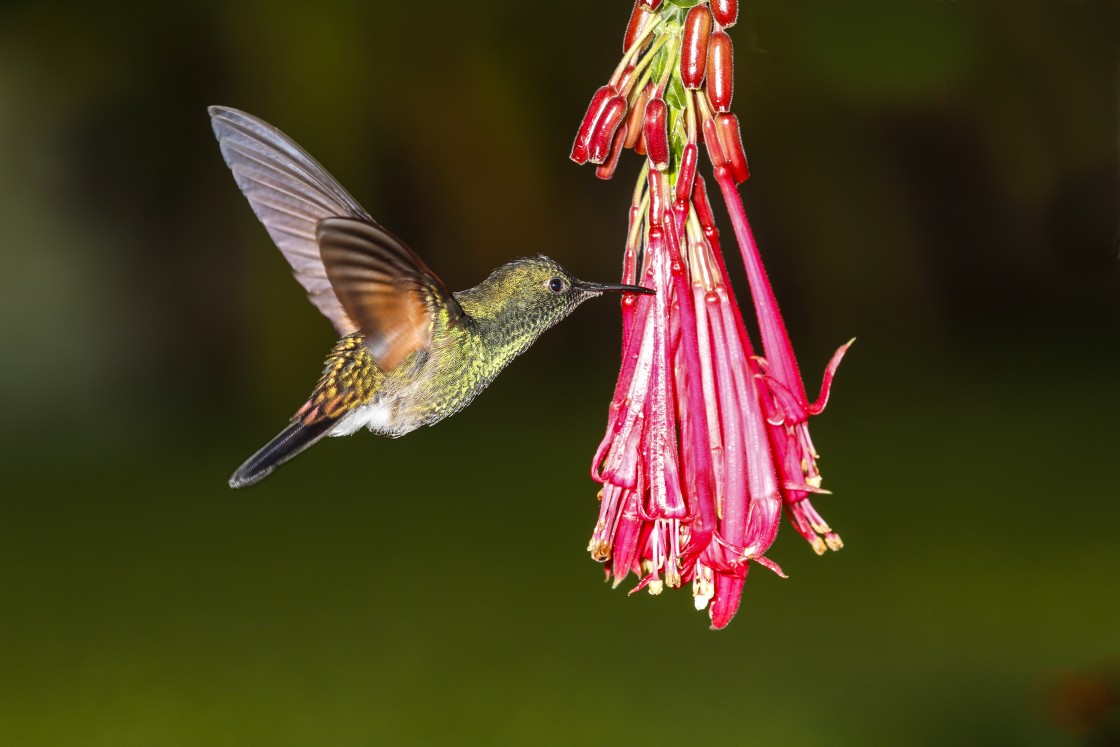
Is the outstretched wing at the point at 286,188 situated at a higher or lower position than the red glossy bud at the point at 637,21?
lower

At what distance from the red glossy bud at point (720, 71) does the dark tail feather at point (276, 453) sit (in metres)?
0.39

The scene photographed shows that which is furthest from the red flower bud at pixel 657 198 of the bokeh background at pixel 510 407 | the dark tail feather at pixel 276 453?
the bokeh background at pixel 510 407

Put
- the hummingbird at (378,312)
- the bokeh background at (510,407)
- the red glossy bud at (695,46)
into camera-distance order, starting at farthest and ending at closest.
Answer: the bokeh background at (510,407) < the hummingbird at (378,312) < the red glossy bud at (695,46)

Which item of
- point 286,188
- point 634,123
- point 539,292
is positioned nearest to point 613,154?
point 634,123

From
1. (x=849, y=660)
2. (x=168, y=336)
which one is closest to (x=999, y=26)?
(x=849, y=660)

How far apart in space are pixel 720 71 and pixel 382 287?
274 millimetres

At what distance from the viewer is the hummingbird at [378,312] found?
2.73 feet

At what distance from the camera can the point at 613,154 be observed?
76cm

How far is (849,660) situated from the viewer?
319 cm

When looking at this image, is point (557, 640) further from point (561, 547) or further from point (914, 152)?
point (914, 152)

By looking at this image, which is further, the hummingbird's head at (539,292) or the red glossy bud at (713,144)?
the hummingbird's head at (539,292)

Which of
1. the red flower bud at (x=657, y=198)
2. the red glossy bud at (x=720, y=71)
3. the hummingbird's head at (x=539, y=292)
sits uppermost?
the red glossy bud at (x=720, y=71)

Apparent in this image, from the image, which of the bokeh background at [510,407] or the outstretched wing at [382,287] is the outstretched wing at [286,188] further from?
the bokeh background at [510,407]

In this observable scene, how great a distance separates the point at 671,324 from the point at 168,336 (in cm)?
460
